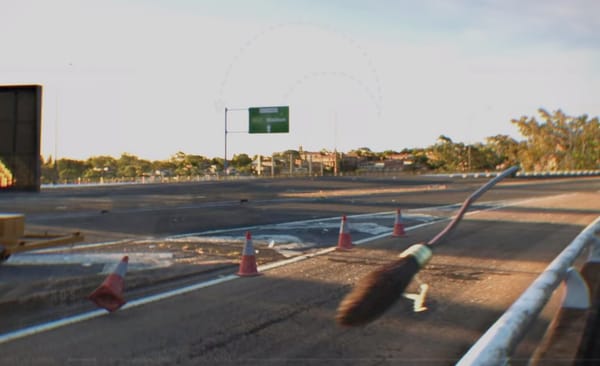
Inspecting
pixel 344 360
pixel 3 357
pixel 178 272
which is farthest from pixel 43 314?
pixel 344 360

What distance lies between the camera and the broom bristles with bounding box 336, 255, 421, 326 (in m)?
1.47

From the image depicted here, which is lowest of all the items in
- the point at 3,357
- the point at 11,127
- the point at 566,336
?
the point at 3,357

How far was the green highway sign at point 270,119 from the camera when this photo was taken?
55.2 m

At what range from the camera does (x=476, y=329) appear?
19.6 ft

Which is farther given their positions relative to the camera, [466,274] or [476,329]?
[466,274]

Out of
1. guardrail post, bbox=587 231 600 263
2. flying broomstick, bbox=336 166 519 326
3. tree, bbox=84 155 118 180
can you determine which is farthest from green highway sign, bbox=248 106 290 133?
tree, bbox=84 155 118 180

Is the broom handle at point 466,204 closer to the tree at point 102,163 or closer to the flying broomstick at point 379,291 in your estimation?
the flying broomstick at point 379,291

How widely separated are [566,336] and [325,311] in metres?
2.65

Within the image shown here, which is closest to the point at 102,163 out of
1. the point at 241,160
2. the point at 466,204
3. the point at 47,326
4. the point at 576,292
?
the point at 241,160

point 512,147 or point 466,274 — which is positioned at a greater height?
point 512,147

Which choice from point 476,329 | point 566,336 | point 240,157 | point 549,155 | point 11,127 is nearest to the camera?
point 566,336

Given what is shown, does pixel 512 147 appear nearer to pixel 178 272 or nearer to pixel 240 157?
pixel 240 157

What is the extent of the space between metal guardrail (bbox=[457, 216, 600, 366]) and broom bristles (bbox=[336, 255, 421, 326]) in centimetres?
114

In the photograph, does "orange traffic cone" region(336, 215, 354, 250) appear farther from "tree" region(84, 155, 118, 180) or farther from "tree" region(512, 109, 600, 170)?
"tree" region(84, 155, 118, 180)
